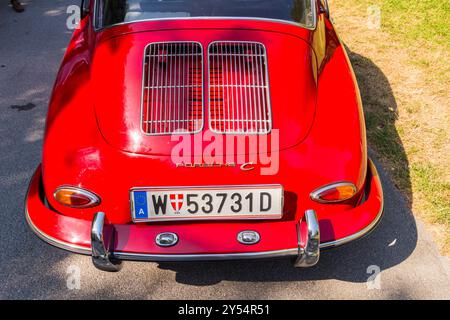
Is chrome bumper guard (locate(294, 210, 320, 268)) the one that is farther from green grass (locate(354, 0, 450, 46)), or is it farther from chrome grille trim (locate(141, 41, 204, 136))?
green grass (locate(354, 0, 450, 46))

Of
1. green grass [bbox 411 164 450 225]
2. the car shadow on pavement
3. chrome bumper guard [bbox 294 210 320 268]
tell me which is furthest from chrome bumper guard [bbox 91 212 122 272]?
green grass [bbox 411 164 450 225]

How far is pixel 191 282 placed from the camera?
8.58 ft

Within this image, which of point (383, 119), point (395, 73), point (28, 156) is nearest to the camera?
point (28, 156)

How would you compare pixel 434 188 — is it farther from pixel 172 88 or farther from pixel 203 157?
pixel 172 88

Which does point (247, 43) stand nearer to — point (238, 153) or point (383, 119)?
point (238, 153)

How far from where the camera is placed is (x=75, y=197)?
2.21 meters

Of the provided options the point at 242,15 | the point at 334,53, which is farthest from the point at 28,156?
the point at 334,53

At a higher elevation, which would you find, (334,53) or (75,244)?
(334,53)

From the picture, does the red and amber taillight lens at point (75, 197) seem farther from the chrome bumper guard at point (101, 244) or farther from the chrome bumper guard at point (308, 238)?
the chrome bumper guard at point (308, 238)

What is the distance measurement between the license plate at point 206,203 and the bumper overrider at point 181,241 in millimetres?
56

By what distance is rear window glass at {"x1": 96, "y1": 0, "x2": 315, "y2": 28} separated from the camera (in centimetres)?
277

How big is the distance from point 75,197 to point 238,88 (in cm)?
101

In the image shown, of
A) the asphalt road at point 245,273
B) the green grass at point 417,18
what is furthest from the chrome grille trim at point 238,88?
the green grass at point 417,18
